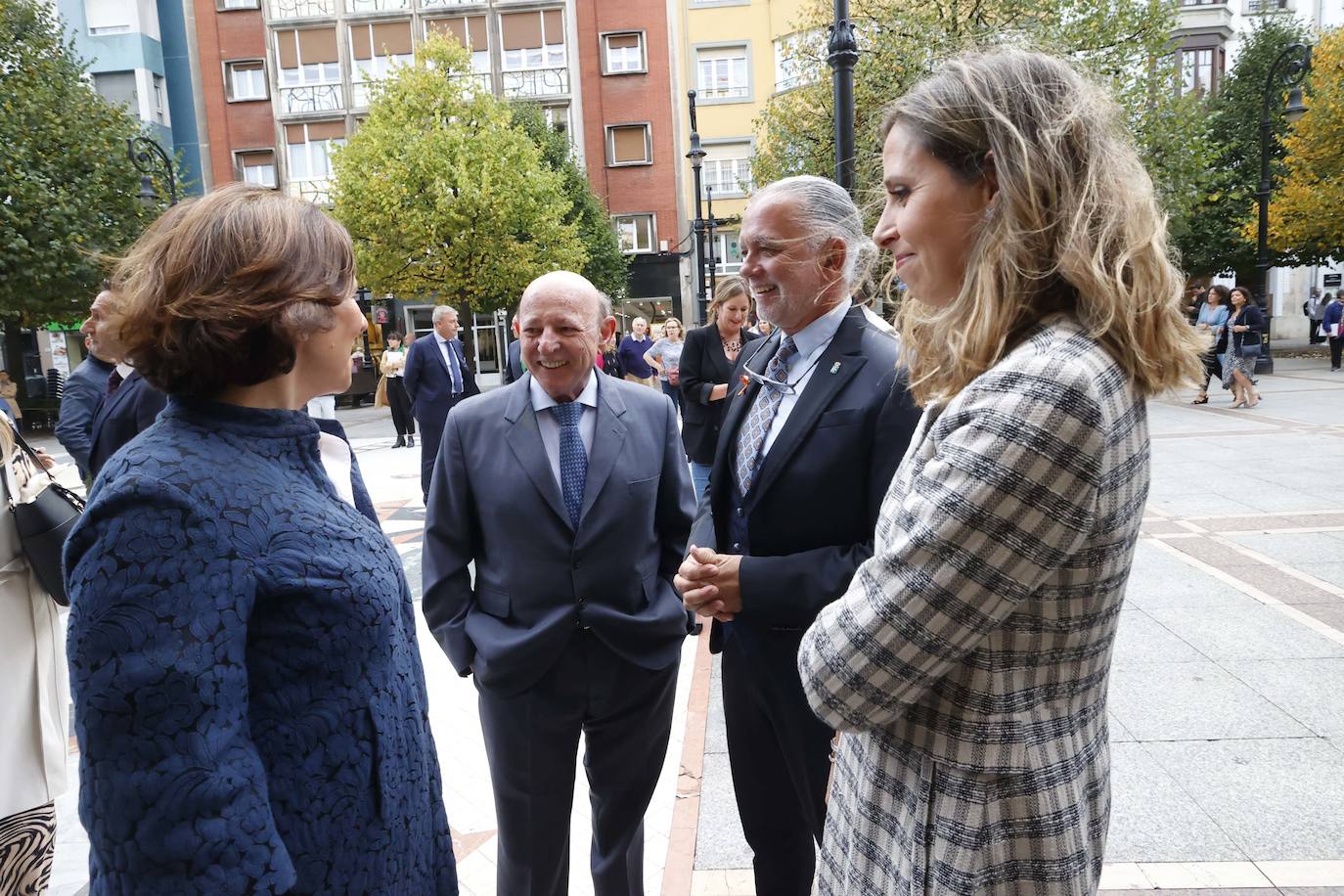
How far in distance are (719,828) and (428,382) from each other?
6.70 meters

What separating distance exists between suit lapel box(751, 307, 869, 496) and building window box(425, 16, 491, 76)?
3304 cm

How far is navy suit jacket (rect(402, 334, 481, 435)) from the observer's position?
885cm

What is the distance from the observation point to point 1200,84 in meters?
31.6

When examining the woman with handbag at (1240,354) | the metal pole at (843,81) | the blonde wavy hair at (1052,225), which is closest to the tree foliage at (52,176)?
the metal pole at (843,81)

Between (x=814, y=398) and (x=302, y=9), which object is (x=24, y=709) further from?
(x=302, y=9)

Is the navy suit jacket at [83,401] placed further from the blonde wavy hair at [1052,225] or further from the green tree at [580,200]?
the green tree at [580,200]

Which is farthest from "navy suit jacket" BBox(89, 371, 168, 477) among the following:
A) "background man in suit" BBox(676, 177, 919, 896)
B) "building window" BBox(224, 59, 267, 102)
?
"building window" BBox(224, 59, 267, 102)

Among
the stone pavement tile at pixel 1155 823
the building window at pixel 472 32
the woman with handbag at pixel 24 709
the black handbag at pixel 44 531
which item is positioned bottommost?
the stone pavement tile at pixel 1155 823

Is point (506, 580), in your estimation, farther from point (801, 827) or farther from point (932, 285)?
point (932, 285)

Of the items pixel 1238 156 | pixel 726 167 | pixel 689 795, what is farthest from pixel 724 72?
pixel 689 795

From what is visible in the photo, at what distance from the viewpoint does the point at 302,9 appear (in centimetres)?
3172

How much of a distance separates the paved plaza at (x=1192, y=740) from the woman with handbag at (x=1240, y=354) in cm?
792

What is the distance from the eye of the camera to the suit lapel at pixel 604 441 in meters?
2.54

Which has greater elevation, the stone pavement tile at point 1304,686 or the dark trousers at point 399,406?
the dark trousers at point 399,406
